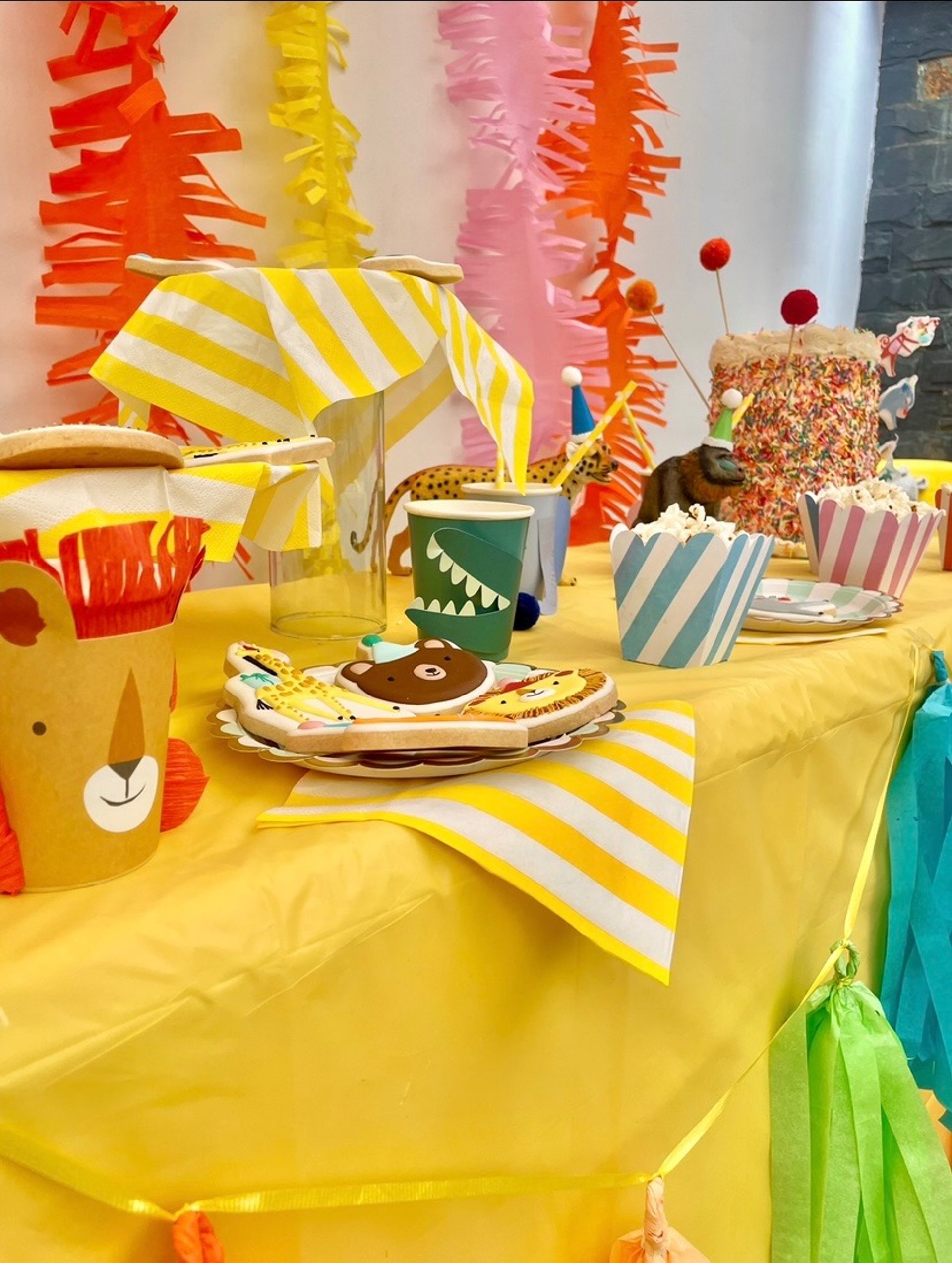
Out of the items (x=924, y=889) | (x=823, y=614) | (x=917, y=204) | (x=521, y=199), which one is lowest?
(x=924, y=889)

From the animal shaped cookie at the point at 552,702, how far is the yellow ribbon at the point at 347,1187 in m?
0.19

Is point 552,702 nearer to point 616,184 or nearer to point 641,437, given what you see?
point 641,437

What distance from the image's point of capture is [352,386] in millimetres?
577

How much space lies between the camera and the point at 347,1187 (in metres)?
0.35

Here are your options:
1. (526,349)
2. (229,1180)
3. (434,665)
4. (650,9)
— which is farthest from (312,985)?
(650,9)

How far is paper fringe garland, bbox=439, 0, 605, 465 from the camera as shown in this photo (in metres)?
1.11

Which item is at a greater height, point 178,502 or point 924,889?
point 178,502

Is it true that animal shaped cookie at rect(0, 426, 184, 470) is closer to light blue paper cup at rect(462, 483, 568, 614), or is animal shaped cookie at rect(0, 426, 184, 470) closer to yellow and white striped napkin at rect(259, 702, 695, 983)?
yellow and white striped napkin at rect(259, 702, 695, 983)

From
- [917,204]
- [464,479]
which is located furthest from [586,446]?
[917,204]

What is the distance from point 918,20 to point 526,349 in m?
1.20

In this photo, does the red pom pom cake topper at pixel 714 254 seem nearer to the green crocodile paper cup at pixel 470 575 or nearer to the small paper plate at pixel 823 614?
the small paper plate at pixel 823 614

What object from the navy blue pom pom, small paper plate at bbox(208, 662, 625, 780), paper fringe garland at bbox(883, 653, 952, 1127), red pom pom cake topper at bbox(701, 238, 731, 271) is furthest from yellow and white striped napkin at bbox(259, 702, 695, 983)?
red pom pom cake topper at bbox(701, 238, 731, 271)

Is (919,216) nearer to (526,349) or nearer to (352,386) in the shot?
(526,349)

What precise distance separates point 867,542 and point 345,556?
0.47 metres
